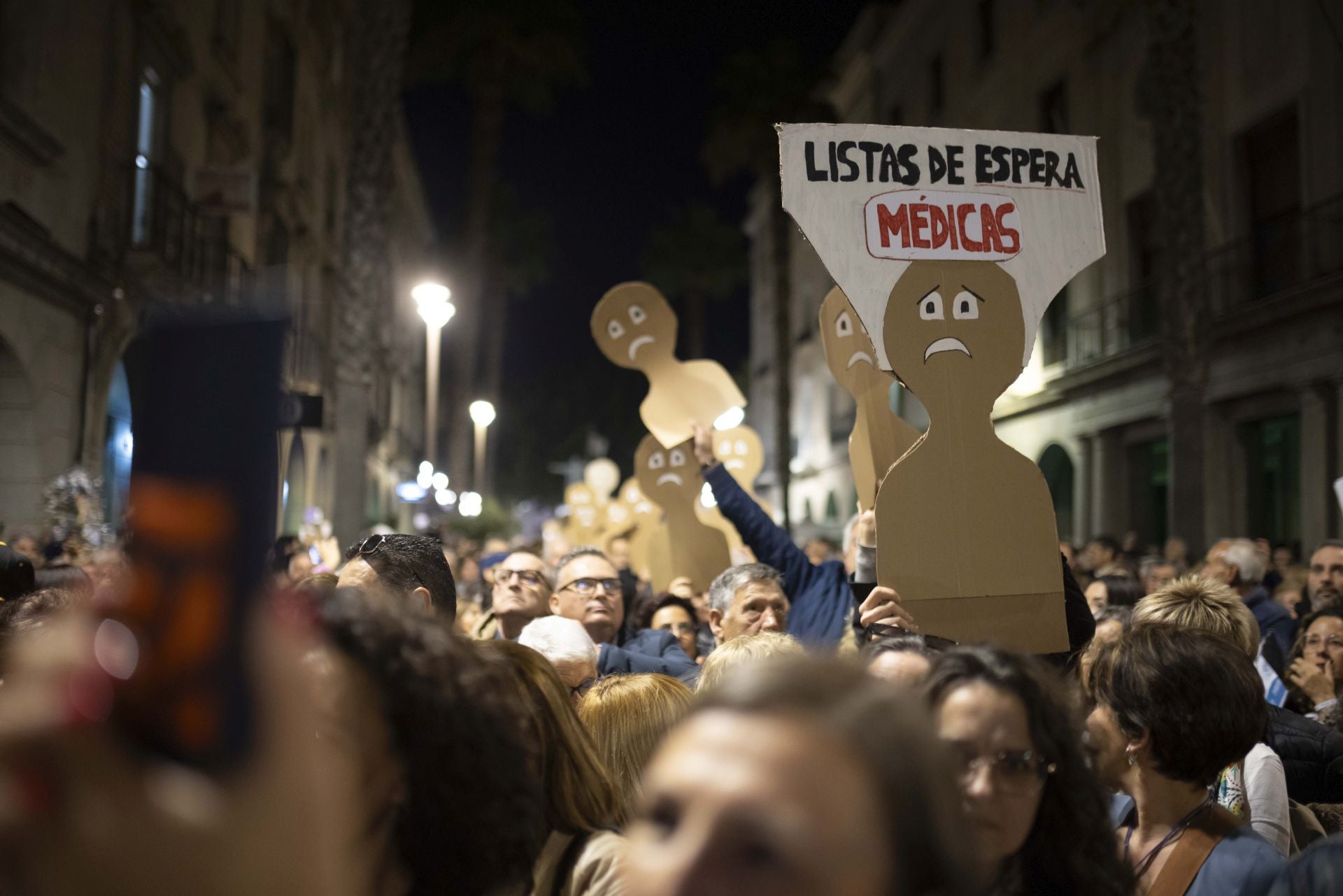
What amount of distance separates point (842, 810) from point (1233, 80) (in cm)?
2026

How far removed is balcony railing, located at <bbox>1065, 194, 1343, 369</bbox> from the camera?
52.4 feet

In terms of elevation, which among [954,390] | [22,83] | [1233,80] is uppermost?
[1233,80]

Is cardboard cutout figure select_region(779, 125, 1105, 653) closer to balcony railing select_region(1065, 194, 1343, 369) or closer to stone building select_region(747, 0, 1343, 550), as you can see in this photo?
stone building select_region(747, 0, 1343, 550)

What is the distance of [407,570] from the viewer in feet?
12.3

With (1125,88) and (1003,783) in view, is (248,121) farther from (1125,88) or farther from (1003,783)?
(1003,783)

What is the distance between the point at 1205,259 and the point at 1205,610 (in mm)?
13486

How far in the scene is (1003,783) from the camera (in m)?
1.95

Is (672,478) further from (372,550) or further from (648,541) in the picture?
(372,550)

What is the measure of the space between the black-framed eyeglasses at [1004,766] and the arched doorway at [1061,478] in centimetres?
2423

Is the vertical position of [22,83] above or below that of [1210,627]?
above

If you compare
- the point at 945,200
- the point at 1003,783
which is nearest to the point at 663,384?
the point at 945,200

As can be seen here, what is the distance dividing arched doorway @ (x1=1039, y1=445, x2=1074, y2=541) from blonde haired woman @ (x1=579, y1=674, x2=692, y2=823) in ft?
77.0

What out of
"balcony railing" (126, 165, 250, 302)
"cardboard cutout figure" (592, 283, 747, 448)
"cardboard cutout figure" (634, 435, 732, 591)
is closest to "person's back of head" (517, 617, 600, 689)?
"cardboard cutout figure" (592, 283, 747, 448)

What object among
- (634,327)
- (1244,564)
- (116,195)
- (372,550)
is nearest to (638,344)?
(634,327)
